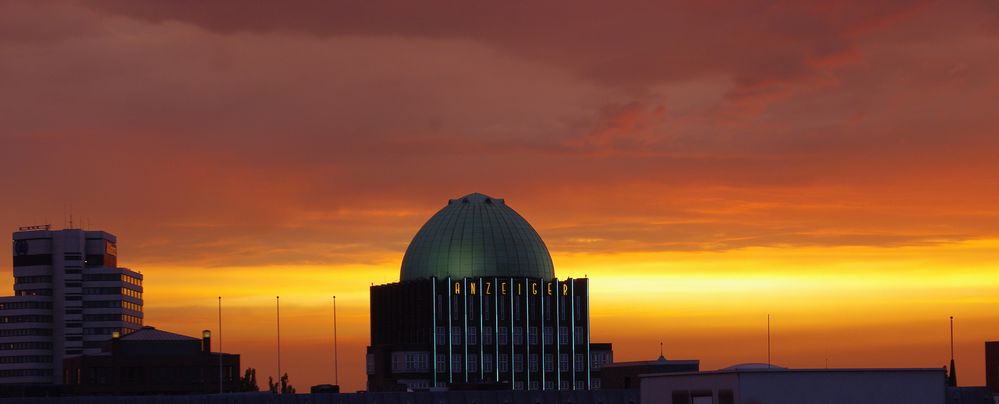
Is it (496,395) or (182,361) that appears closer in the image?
(496,395)

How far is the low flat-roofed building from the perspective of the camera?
110375mm

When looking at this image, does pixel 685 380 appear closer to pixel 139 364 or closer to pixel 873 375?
pixel 873 375

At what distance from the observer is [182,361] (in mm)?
199000

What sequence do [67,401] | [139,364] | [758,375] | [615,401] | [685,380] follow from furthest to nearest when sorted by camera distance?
1. [139,364]
2. [615,401]
3. [67,401]
4. [685,380]
5. [758,375]

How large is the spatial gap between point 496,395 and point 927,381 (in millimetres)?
63254

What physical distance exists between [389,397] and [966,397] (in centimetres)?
6929

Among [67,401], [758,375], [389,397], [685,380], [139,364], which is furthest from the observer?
[139,364]

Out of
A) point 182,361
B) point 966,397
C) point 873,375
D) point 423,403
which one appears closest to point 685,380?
point 873,375

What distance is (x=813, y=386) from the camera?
111750 mm

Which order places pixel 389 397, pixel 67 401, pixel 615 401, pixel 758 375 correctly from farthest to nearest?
pixel 615 401
pixel 389 397
pixel 67 401
pixel 758 375

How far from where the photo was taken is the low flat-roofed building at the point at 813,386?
362 ft

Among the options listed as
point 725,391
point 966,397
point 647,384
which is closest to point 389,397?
point 647,384

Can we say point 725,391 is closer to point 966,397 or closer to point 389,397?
point 389,397

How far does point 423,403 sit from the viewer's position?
164125 mm
